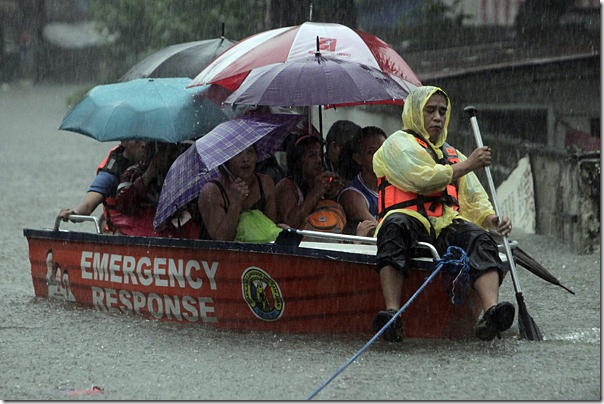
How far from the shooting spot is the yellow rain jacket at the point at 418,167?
7.04 meters

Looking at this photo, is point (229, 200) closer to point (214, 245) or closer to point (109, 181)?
point (214, 245)

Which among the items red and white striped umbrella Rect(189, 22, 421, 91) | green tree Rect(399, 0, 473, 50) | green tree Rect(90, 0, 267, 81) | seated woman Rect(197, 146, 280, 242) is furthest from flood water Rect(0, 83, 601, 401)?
green tree Rect(399, 0, 473, 50)

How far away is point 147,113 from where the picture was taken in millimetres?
8711

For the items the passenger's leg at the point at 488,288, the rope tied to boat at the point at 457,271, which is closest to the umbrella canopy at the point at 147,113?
the rope tied to boat at the point at 457,271

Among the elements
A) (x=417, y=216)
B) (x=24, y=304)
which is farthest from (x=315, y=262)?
(x=24, y=304)

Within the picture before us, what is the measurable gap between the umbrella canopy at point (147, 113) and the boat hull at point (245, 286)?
0.85 m

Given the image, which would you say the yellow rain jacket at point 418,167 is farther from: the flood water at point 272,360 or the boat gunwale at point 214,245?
the flood water at point 272,360

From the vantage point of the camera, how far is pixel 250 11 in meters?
21.3

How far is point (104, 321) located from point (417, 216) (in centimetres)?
266

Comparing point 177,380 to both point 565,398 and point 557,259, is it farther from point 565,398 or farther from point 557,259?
point 557,259

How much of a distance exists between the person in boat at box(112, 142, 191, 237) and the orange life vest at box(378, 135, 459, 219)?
7.17 feet

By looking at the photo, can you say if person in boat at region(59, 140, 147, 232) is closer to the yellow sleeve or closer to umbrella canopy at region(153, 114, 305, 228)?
umbrella canopy at region(153, 114, 305, 228)

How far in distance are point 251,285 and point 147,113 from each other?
1.85 m

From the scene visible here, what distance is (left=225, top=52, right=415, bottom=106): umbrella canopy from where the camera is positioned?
25.9ft
